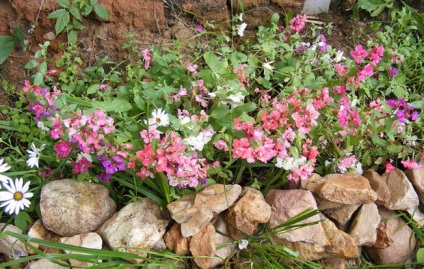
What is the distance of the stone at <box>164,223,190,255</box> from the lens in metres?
2.21

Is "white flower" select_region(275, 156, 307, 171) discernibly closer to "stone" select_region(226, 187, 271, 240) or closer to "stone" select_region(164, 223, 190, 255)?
"stone" select_region(226, 187, 271, 240)

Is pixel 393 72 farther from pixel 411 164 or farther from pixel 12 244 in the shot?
pixel 12 244

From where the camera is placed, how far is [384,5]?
10.2 feet

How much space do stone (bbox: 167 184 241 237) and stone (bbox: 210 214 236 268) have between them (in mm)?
65

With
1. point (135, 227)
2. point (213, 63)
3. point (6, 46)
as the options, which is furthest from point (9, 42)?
point (135, 227)

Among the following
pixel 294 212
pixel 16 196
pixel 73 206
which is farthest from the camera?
pixel 294 212

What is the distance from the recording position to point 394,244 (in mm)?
2480

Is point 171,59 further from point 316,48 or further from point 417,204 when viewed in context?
point 417,204

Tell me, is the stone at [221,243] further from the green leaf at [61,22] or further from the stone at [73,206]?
the green leaf at [61,22]

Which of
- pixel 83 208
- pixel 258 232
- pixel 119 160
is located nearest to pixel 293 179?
pixel 258 232

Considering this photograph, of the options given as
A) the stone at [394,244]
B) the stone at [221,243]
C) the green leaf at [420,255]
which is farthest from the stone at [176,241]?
the green leaf at [420,255]

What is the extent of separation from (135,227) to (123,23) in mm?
1253

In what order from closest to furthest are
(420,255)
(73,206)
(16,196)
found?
(16,196) → (73,206) → (420,255)

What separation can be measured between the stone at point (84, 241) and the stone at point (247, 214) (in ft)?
2.07
